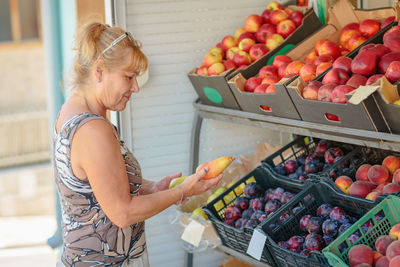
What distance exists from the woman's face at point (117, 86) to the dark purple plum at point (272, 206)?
2.66 feet

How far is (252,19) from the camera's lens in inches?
120

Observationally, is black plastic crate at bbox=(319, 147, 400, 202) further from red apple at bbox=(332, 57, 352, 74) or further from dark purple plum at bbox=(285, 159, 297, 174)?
red apple at bbox=(332, 57, 352, 74)

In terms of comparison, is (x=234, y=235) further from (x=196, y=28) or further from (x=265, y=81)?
(x=196, y=28)

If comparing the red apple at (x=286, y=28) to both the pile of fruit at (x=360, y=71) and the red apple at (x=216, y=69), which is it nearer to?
the red apple at (x=216, y=69)

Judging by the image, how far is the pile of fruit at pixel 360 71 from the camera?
2.00 m

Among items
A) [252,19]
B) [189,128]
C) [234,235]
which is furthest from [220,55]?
[234,235]

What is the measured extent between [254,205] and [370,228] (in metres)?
0.64

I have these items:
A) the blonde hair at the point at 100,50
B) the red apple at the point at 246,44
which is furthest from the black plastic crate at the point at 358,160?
the blonde hair at the point at 100,50

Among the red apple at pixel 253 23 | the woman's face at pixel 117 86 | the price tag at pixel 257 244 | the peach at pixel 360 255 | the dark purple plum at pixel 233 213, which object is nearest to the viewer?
the peach at pixel 360 255

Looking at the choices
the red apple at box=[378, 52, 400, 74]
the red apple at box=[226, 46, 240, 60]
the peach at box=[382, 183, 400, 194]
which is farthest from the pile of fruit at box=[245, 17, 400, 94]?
the peach at box=[382, 183, 400, 194]

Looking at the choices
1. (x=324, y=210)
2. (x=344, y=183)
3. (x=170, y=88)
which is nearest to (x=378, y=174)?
(x=344, y=183)

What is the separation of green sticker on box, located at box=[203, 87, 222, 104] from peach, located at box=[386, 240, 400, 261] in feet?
4.12

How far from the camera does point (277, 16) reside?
2.96 metres

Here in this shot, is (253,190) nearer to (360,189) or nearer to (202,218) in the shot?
(202,218)
